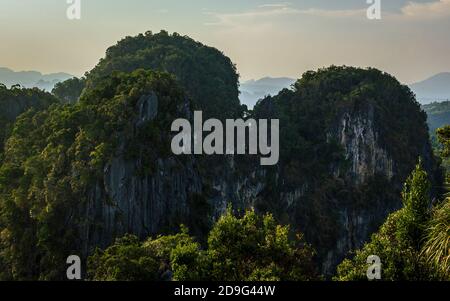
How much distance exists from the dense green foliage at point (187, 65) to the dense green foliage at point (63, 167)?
47.2 ft

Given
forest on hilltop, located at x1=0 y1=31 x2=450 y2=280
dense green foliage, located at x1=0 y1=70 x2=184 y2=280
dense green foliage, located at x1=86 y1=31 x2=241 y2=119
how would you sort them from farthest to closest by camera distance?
dense green foliage, located at x1=86 y1=31 x2=241 y2=119, dense green foliage, located at x1=0 y1=70 x2=184 y2=280, forest on hilltop, located at x1=0 y1=31 x2=450 y2=280

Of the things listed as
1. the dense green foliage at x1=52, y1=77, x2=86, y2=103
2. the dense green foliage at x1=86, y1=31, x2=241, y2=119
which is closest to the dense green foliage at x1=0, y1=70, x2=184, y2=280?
the dense green foliage at x1=86, y1=31, x2=241, y2=119

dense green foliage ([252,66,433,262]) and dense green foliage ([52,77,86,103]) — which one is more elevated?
dense green foliage ([52,77,86,103])

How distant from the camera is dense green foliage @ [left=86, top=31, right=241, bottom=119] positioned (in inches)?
1874

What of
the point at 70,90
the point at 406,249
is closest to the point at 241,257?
the point at 406,249

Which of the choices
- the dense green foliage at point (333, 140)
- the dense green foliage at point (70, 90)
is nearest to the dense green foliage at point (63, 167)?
the dense green foliage at point (333, 140)

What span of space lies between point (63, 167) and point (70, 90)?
3212cm

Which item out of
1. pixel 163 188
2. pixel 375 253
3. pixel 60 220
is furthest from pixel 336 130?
pixel 375 253

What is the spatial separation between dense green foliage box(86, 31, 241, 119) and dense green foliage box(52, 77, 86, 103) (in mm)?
3010

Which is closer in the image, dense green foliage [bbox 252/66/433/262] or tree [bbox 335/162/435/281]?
tree [bbox 335/162/435/281]

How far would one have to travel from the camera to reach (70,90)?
190 feet

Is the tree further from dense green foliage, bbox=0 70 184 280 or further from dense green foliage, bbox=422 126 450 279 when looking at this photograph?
dense green foliage, bbox=0 70 184 280

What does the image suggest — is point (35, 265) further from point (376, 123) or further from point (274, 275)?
point (376, 123)

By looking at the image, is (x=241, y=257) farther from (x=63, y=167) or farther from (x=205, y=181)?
(x=205, y=181)
